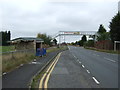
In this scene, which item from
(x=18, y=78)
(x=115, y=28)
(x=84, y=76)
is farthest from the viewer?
(x=115, y=28)

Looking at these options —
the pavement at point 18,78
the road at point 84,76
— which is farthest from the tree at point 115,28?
the pavement at point 18,78

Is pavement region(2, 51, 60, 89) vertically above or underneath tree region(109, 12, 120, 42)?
underneath

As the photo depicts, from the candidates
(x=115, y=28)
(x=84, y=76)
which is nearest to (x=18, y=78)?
(x=84, y=76)

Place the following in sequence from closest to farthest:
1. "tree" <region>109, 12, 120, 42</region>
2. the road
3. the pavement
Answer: the pavement
the road
"tree" <region>109, 12, 120, 42</region>

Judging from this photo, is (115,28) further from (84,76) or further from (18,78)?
(18,78)

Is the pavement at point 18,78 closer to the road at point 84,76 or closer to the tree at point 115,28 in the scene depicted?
the road at point 84,76

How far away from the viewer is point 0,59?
1576 cm

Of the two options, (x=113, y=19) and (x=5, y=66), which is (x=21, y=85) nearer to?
(x=5, y=66)

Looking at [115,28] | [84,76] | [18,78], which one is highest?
[115,28]

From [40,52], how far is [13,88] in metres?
24.5

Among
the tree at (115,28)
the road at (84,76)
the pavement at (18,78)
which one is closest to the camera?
the pavement at (18,78)

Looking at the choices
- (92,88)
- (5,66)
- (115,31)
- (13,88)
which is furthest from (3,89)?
(115,31)

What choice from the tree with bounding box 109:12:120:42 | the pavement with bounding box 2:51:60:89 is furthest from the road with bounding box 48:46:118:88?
the tree with bounding box 109:12:120:42

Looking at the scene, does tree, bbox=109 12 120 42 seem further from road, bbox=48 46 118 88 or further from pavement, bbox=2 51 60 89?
pavement, bbox=2 51 60 89
